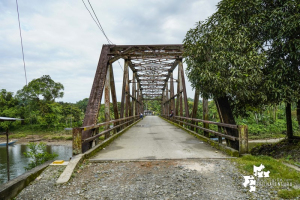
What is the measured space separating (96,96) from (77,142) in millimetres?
2495

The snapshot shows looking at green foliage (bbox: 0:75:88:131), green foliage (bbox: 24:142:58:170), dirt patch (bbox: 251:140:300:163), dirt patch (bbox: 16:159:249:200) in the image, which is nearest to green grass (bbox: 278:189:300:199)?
dirt patch (bbox: 16:159:249:200)

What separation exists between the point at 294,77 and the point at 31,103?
3707cm

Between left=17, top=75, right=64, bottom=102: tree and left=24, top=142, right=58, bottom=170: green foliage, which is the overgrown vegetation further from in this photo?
left=17, top=75, right=64, bottom=102: tree

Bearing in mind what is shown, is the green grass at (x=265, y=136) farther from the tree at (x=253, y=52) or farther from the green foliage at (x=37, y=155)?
the green foliage at (x=37, y=155)

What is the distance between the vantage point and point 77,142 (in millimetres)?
4672

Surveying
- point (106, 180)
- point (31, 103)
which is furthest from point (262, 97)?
point (31, 103)

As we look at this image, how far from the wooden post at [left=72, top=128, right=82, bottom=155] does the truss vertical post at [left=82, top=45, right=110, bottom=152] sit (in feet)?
1.04

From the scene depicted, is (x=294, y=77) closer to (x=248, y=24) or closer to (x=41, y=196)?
(x=248, y=24)

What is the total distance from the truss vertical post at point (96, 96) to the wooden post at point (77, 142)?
1.04 feet

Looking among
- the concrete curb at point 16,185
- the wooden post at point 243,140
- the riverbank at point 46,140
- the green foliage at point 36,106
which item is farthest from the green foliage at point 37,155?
the green foliage at point 36,106

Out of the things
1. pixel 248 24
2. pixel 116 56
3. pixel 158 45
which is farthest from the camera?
pixel 158 45

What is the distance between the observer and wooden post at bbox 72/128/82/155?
183 inches

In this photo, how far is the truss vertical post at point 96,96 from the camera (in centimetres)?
581

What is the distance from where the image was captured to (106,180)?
345 centimetres
